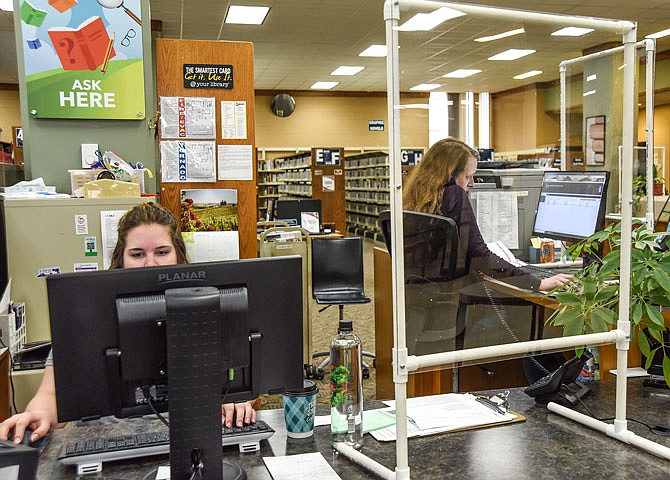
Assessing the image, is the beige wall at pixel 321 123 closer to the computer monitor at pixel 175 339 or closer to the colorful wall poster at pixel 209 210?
the colorful wall poster at pixel 209 210

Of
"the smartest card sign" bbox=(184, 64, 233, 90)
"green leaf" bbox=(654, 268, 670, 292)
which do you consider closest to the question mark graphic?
"the smartest card sign" bbox=(184, 64, 233, 90)

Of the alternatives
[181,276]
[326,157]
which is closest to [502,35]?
[181,276]

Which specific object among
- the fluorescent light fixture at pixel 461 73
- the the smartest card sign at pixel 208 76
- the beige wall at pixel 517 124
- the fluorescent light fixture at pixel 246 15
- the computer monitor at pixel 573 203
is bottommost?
the computer monitor at pixel 573 203

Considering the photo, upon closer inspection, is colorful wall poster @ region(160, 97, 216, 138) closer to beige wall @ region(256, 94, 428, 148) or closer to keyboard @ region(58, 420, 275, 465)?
keyboard @ region(58, 420, 275, 465)

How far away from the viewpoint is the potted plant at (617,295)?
164cm

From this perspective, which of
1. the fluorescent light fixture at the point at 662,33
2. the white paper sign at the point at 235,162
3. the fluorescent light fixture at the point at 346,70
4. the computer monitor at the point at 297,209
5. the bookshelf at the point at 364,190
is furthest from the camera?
the fluorescent light fixture at the point at 346,70

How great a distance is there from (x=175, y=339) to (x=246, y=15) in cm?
758

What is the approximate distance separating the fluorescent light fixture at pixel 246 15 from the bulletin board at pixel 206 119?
16.2 ft

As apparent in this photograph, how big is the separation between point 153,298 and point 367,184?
1150 centimetres

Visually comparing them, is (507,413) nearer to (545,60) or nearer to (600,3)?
(545,60)

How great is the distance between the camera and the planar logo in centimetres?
134

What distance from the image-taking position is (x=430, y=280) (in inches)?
59.9

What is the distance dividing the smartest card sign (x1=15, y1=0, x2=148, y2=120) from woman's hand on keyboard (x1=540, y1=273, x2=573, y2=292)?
2111mm

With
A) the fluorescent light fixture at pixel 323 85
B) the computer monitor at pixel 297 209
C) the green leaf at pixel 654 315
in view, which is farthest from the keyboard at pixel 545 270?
the fluorescent light fixture at pixel 323 85
